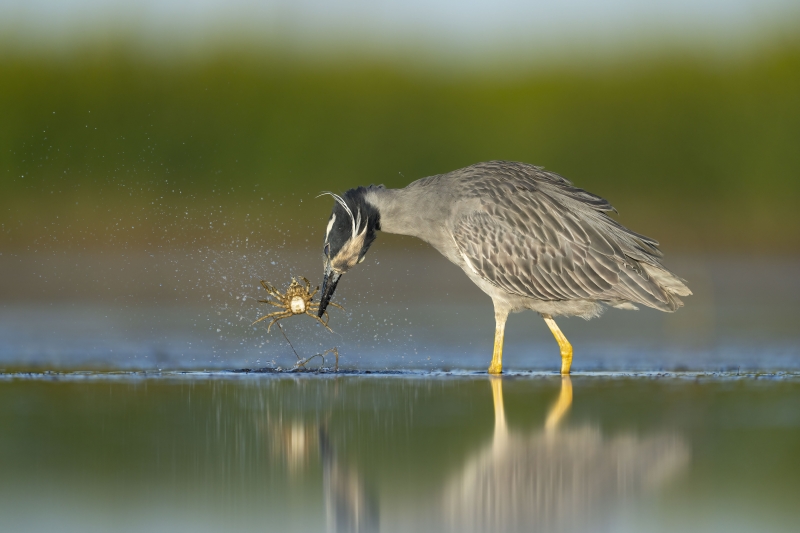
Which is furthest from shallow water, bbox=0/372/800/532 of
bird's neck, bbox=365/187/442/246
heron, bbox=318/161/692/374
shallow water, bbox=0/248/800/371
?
bird's neck, bbox=365/187/442/246

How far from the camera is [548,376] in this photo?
909cm

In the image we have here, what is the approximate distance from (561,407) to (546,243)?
8.92 feet

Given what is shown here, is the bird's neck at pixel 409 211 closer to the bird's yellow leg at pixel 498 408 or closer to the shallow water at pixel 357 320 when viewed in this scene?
the shallow water at pixel 357 320

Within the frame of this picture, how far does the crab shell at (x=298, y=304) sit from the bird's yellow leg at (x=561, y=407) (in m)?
2.87

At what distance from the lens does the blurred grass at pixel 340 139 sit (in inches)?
819

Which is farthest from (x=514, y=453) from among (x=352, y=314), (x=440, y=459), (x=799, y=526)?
(x=352, y=314)

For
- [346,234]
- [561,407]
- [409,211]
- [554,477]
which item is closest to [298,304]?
[346,234]

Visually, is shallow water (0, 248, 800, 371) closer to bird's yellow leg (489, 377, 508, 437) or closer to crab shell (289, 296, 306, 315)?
crab shell (289, 296, 306, 315)

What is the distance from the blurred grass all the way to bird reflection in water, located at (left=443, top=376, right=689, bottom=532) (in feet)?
45.6

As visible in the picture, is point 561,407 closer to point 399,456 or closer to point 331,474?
point 399,456

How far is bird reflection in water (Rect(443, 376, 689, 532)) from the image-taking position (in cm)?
476

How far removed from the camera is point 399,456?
5.88 m

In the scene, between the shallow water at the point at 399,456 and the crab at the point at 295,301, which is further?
the crab at the point at 295,301

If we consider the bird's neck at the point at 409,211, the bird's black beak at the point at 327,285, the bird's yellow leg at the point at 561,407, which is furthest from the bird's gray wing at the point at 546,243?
the bird's yellow leg at the point at 561,407
